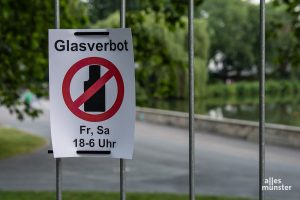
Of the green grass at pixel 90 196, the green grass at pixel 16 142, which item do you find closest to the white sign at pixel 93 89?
the green grass at pixel 90 196

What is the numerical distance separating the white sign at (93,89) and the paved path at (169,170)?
508cm

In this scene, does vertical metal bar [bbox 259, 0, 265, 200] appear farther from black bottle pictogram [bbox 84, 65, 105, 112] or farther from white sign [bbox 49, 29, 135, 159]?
black bottle pictogram [bbox 84, 65, 105, 112]

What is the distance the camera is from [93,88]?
9.26ft

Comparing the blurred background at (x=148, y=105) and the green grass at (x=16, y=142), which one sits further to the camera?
the green grass at (x=16, y=142)

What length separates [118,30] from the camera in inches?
111

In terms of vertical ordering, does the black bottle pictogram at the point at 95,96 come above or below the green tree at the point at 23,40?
below

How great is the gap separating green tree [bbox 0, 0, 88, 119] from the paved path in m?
1.63

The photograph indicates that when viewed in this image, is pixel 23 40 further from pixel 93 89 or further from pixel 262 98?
pixel 262 98

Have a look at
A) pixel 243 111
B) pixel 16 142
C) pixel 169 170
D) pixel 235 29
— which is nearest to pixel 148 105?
pixel 169 170

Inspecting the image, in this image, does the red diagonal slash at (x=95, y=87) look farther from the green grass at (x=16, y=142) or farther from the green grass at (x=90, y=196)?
the green grass at (x=16, y=142)

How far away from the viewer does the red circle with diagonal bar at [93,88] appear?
111 inches

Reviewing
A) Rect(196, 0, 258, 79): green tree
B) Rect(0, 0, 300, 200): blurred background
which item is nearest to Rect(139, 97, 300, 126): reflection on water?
Rect(0, 0, 300, 200): blurred background

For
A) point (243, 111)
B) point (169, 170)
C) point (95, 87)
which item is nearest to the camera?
point (95, 87)

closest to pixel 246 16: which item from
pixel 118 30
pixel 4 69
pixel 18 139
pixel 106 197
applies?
pixel 18 139
